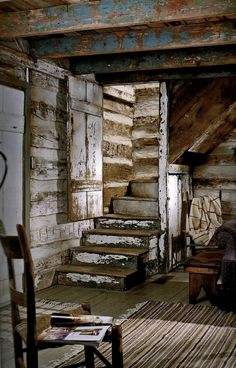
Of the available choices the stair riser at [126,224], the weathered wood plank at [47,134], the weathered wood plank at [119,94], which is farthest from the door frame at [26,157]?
the weathered wood plank at [119,94]

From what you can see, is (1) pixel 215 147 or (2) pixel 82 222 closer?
(2) pixel 82 222

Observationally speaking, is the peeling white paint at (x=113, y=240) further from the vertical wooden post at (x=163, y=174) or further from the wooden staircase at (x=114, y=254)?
the vertical wooden post at (x=163, y=174)

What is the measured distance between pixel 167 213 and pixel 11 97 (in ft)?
8.83

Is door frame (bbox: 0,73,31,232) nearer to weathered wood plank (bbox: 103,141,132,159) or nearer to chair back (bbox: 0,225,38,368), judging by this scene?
weathered wood plank (bbox: 103,141,132,159)

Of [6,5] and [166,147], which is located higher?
[6,5]

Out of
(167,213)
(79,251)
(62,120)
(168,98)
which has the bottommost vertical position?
(79,251)

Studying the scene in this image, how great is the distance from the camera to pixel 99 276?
5316mm

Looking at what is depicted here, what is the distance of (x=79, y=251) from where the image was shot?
5766mm

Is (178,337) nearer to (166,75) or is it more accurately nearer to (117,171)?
(166,75)

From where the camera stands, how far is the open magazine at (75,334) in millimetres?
2133

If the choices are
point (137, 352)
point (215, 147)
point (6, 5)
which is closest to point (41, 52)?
point (6, 5)

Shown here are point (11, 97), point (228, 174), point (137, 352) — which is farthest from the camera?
point (228, 174)

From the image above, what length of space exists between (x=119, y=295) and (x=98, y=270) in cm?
54

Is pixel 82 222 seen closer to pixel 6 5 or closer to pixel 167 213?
pixel 167 213
